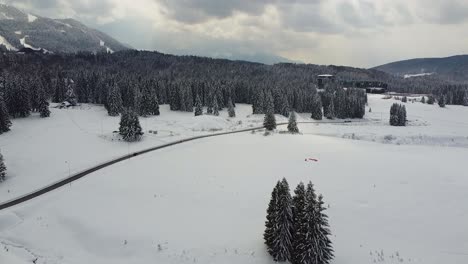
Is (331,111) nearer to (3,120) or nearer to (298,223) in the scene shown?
(3,120)

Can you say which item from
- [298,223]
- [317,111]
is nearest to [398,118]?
[317,111]

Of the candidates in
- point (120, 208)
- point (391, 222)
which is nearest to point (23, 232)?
point (120, 208)

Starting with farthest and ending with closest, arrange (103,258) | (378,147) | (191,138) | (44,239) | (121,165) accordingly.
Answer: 1. (191,138)
2. (378,147)
3. (121,165)
4. (44,239)
5. (103,258)

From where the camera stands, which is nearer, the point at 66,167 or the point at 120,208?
the point at 120,208

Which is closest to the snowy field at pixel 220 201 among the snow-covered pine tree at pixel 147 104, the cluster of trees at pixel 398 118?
the snow-covered pine tree at pixel 147 104

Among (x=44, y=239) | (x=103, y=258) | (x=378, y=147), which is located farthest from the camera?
(x=378, y=147)

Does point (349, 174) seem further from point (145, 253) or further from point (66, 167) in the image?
point (66, 167)

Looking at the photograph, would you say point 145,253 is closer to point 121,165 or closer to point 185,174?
point 185,174

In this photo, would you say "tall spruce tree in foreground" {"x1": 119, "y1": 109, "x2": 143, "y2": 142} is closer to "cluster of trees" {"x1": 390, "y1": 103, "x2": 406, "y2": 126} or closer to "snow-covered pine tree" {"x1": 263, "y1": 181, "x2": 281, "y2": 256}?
"snow-covered pine tree" {"x1": 263, "y1": 181, "x2": 281, "y2": 256}
